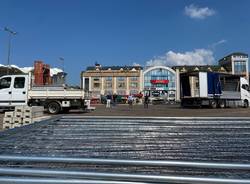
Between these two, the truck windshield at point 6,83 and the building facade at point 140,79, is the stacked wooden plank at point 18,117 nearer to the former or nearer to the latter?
the truck windshield at point 6,83

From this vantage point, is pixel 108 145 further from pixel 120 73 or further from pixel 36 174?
pixel 120 73

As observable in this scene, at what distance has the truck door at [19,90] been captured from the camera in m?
18.6

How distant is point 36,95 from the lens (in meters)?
18.9

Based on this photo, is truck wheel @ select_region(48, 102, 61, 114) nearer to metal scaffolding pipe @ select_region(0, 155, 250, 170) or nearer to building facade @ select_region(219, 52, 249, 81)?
metal scaffolding pipe @ select_region(0, 155, 250, 170)

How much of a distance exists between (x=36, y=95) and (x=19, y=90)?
1119 mm

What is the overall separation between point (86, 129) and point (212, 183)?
8.35 ft

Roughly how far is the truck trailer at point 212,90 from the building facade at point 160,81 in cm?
5862

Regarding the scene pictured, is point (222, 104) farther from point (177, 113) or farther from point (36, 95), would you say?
point (36, 95)

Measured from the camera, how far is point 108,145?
10.1 ft

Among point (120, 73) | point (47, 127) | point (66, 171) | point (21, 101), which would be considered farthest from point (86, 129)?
point (120, 73)

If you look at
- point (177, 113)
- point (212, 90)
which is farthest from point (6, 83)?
point (212, 90)

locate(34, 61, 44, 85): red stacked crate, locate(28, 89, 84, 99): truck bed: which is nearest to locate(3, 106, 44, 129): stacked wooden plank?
locate(28, 89, 84, 99): truck bed

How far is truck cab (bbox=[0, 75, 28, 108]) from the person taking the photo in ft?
60.9

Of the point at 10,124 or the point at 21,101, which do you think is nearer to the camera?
the point at 10,124
